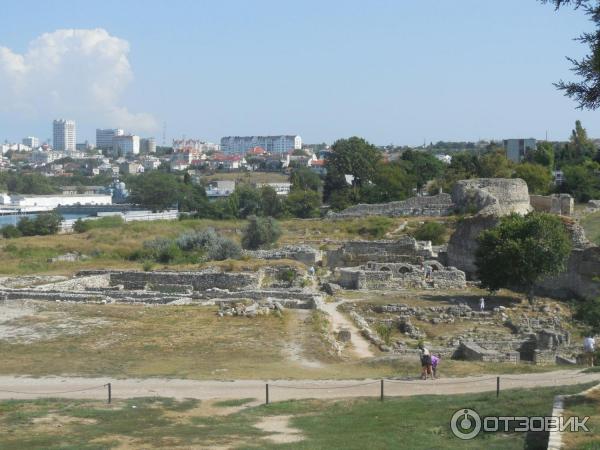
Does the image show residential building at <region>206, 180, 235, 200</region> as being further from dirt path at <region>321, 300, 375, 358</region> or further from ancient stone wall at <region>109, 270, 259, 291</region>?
dirt path at <region>321, 300, 375, 358</region>

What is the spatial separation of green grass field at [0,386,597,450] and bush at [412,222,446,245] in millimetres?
32297

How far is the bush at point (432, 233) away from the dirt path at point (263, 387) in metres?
29.5

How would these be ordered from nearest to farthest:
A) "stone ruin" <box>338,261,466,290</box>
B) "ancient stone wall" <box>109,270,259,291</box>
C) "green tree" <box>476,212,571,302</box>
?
"green tree" <box>476,212,571,302</box> < "ancient stone wall" <box>109,270,259,291</box> < "stone ruin" <box>338,261,466,290</box>

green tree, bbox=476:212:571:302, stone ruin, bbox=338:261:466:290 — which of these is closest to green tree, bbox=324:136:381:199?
stone ruin, bbox=338:261:466:290

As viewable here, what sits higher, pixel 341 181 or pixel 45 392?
pixel 341 181

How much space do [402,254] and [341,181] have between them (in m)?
43.2

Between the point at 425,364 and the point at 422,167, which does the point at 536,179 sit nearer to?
the point at 422,167

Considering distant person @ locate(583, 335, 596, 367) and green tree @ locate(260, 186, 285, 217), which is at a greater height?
green tree @ locate(260, 186, 285, 217)

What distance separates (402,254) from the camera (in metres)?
39.6

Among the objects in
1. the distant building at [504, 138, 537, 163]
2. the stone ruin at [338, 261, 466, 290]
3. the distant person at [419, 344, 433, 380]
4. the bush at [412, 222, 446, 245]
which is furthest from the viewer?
the distant building at [504, 138, 537, 163]

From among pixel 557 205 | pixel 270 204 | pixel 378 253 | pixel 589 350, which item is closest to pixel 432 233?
pixel 378 253

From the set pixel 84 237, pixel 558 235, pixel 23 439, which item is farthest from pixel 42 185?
pixel 23 439

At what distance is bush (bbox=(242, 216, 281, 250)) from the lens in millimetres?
48156

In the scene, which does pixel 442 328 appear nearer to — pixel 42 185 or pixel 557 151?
pixel 557 151
